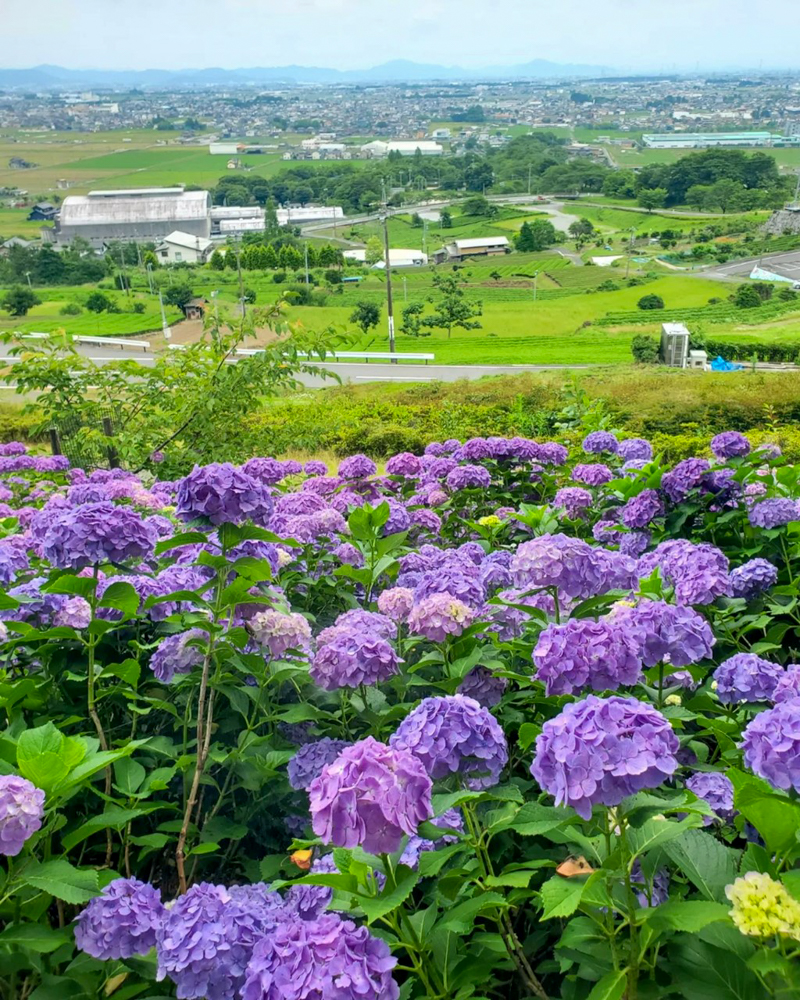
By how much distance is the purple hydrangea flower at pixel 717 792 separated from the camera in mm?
1674

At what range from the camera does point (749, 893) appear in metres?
A: 1.08

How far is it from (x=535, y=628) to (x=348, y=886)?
104cm

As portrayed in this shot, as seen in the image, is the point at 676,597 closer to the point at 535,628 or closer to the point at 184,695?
the point at 535,628

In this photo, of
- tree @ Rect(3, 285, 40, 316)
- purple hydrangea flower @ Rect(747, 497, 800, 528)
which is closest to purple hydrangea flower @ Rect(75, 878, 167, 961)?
purple hydrangea flower @ Rect(747, 497, 800, 528)

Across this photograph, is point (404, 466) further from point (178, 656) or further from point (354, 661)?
point (354, 661)

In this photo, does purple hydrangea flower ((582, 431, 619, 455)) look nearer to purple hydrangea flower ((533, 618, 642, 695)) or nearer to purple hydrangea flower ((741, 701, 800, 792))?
purple hydrangea flower ((533, 618, 642, 695))

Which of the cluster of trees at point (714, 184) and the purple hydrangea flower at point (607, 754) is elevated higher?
the purple hydrangea flower at point (607, 754)

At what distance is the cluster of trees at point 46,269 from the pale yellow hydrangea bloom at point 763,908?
70821 millimetres

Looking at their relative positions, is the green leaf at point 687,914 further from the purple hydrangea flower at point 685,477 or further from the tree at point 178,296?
the tree at point 178,296

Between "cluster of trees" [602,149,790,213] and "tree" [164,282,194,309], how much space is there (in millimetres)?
46136

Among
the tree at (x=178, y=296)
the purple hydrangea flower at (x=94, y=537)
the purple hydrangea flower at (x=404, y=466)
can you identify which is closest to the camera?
the purple hydrangea flower at (x=94, y=537)

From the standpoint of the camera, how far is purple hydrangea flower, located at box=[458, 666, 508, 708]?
197 centimetres

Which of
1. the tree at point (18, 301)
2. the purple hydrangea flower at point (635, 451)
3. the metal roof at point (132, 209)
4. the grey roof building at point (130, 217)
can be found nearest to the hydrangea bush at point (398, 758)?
the purple hydrangea flower at point (635, 451)

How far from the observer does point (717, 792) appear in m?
1.68
